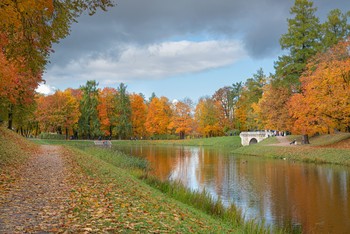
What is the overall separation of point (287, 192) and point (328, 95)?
16.8 metres

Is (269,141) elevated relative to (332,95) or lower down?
lower down

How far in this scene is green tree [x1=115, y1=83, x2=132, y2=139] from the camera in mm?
72500

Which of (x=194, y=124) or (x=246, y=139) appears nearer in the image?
(x=246, y=139)

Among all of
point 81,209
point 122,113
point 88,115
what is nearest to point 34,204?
point 81,209

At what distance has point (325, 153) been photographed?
1232 inches

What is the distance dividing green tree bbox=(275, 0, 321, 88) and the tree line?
0.11 meters

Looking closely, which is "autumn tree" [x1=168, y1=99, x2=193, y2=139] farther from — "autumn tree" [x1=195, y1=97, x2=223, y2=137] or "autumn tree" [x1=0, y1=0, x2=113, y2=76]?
"autumn tree" [x1=0, y1=0, x2=113, y2=76]

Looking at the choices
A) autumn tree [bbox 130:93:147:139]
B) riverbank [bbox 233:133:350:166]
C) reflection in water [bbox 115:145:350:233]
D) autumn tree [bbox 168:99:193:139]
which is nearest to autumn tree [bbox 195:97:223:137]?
autumn tree [bbox 168:99:193:139]

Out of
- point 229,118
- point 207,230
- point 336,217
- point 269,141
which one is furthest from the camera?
point 229,118

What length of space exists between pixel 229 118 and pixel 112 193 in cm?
6924

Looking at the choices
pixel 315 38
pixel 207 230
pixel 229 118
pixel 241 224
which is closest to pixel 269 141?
pixel 315 38

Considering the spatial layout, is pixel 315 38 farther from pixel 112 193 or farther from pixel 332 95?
pixel 112 193

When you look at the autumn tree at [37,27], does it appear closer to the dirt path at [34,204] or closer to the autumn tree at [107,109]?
the dirt path at [34,204]

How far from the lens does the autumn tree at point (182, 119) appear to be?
263ft
